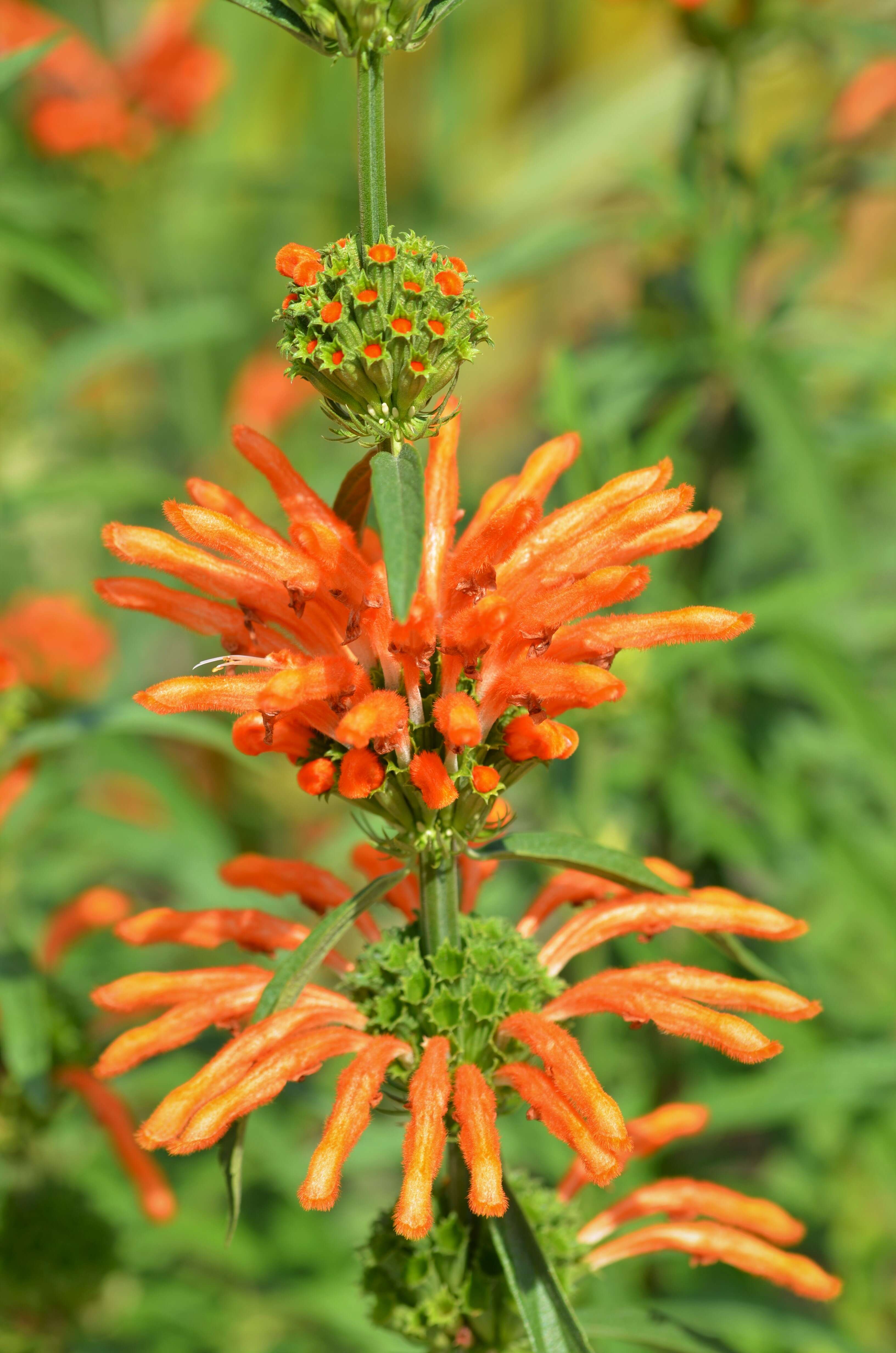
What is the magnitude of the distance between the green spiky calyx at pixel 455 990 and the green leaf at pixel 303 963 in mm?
181

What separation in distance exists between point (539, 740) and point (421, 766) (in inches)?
5.5

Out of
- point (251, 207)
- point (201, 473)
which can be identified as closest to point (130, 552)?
point (201, 473)

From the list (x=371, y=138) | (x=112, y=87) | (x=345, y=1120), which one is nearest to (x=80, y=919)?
(x=345, y=1120)

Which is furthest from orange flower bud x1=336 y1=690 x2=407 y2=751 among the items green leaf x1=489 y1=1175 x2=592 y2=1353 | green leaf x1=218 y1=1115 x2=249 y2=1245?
green leaf x1=489 y1=1175 x2=592 y2=1353

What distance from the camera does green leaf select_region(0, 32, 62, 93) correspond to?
2.07 meters

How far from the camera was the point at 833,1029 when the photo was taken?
323 cm

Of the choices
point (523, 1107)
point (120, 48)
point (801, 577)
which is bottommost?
point (523, 1107)

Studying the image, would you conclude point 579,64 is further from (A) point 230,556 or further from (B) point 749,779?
(A) point 230,556

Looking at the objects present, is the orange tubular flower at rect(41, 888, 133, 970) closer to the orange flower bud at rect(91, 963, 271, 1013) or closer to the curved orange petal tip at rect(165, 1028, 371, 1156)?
the orange flower bud at rect(91, 963, 271, 1013)

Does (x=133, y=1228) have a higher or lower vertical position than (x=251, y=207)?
lower

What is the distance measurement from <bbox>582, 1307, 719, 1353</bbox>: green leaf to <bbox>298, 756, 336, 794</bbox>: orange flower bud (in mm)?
827

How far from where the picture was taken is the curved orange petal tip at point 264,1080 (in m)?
1.43

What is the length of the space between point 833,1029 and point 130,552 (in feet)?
7.86

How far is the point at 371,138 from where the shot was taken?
4.19ft
